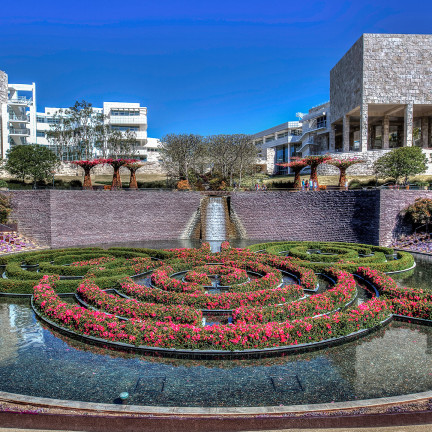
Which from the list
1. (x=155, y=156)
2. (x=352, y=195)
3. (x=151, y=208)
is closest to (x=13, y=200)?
(x=151, y=208)

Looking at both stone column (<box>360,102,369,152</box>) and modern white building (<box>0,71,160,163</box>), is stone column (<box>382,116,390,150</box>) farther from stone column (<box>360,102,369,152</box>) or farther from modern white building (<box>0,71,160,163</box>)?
modern white building (<box>0,71,160,163</box>)

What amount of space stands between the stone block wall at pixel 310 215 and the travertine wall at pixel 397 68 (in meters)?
23.6

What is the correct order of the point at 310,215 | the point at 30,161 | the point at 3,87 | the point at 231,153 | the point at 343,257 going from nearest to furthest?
the point at 343,257 < the point at 310,215 < the point at 30,161 < the point at 231,153 < the point at 3,87

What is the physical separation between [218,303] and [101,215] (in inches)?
817

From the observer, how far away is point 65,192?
28922 millimetres

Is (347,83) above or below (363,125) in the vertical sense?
above

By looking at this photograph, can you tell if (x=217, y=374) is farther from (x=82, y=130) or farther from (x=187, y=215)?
(x=82, y=130)

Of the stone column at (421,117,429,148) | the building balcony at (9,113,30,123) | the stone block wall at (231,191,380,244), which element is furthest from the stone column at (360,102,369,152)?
the building balcony at (9,113,30,123)

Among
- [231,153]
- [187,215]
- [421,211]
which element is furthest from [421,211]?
[231,153]

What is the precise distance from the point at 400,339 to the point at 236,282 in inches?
247

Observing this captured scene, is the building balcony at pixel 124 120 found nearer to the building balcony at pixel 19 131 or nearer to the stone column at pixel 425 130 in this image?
the building balcony at pixel 19 131

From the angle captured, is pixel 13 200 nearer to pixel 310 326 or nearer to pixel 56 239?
pixel 56 239

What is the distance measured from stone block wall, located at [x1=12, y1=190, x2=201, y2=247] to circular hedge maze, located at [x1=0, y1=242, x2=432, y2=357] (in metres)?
10.7

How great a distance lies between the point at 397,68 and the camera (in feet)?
153
